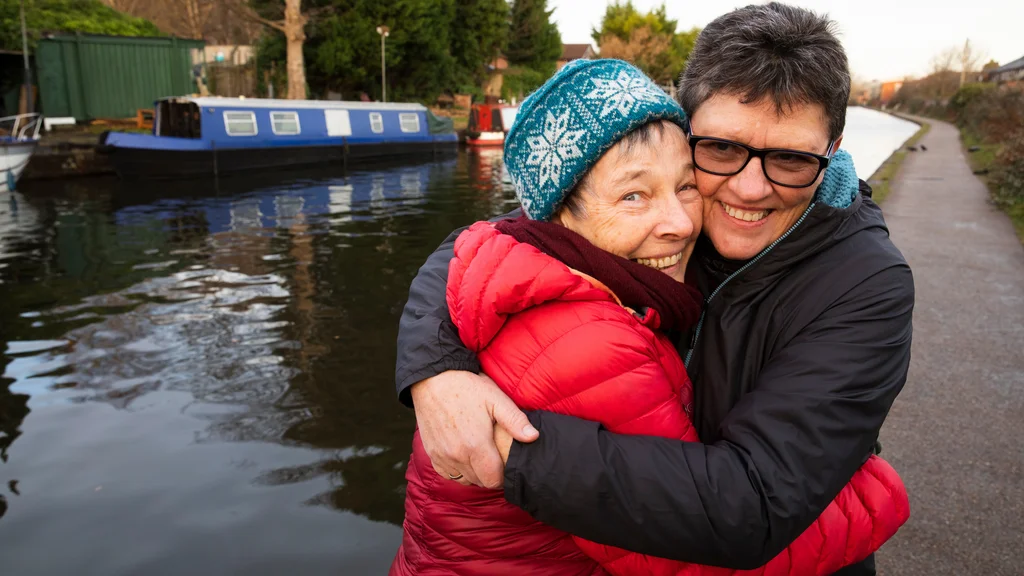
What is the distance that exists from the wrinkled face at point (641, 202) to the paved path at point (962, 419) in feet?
7.01

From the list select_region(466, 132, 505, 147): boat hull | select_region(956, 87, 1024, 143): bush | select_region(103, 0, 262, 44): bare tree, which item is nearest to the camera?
select_region(956, 87, 1024, 143): bush

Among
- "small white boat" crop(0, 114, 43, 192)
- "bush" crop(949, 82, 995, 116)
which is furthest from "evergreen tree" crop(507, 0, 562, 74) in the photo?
"small white boat" crop(0, 114, 43, 192)

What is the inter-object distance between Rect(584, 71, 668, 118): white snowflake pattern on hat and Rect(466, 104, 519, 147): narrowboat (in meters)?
31.1

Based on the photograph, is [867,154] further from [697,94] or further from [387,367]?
[697,94]

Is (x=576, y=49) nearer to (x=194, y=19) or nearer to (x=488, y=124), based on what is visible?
(x=194, y=19)

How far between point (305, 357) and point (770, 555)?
19.3 ft

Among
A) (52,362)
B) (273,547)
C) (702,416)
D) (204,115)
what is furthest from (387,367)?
(204,115)

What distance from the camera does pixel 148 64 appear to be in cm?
2427

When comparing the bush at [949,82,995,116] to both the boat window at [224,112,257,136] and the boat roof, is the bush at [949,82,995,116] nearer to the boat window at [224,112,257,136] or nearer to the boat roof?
the boat roof

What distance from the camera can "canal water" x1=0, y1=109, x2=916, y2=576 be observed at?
427 cm

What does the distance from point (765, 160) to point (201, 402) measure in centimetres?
533

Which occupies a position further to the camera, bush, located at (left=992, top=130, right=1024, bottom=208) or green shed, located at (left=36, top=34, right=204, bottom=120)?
green shed, located at (left=36, top=34, right=204, bottom=120)

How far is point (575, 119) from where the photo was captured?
166cm

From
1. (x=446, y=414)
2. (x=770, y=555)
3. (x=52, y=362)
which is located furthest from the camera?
(x=52, y=362)
